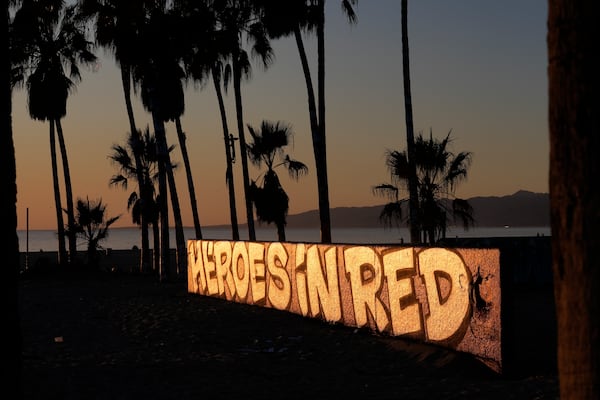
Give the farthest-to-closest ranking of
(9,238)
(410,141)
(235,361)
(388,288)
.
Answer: (410,141), (388,288), (235,361), (9,238)

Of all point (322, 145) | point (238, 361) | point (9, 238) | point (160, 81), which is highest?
point (160, 81)

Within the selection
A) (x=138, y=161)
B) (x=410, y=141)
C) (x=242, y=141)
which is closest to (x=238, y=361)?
(x=410, y=141)

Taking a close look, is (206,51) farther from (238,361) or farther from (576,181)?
(576,181)

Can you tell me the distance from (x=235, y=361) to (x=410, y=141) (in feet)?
55.0

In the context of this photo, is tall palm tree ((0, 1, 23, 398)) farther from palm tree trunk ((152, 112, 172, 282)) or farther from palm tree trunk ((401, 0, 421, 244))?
palm tree trunk ((152, 112, 172, 282))

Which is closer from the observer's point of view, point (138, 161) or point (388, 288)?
point (388, 288)

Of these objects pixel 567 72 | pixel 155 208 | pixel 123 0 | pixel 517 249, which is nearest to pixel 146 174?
pixel 155 208

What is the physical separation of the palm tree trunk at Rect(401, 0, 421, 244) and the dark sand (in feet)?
30.9

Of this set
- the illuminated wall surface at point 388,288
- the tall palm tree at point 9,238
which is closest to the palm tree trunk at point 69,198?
the illuminated wall surface at point 388,288

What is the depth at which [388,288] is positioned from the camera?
15641 millimetres

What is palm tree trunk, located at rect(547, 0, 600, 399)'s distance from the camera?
16.6 ft

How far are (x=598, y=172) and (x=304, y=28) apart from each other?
27.4 metres

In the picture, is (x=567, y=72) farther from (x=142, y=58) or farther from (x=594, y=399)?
(x=142, y=58)

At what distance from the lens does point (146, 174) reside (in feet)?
139
